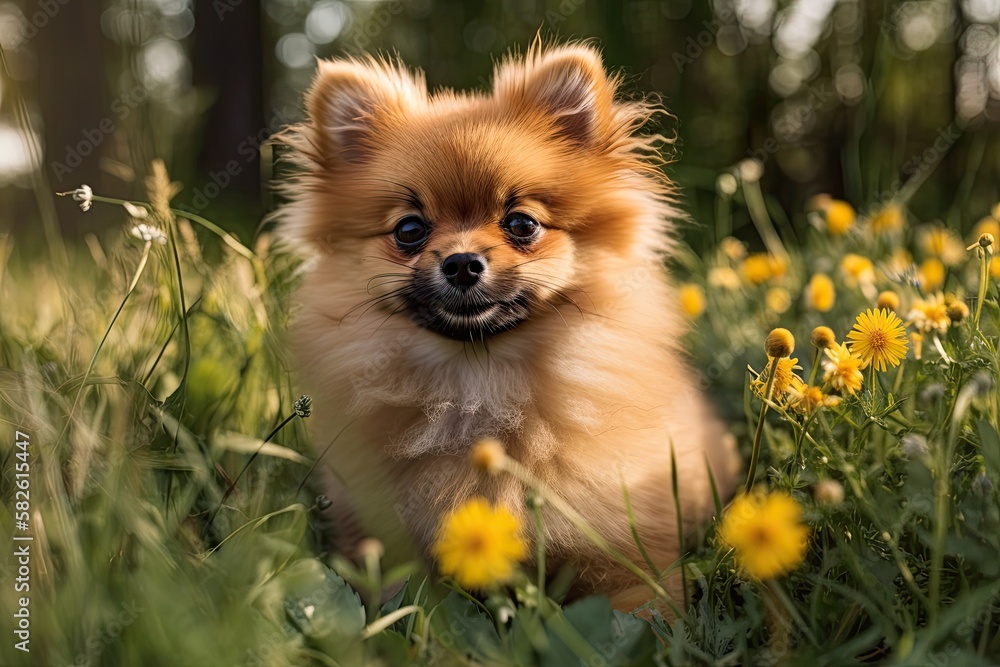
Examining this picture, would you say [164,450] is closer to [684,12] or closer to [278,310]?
[278,310]

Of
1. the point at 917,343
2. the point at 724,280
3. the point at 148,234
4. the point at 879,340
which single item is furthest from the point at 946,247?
the point at 148,234

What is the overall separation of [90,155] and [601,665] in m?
5.27

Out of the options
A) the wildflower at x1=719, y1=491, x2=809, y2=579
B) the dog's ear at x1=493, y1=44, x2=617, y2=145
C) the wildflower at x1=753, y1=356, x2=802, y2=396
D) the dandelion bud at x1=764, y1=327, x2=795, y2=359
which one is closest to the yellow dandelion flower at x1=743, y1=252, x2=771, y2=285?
the dog's ear at x1=493, y1=44, x2=617, y2=145

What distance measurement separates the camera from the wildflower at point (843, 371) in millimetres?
1688

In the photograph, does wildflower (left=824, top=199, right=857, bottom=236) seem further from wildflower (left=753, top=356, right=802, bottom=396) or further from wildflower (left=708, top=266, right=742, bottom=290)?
wildflower (left=753, top=356, right=802, bottom=396)

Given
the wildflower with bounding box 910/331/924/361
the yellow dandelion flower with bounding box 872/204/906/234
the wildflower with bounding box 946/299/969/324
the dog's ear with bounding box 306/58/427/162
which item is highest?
the dog's ear with bounding box 306/58/427/162

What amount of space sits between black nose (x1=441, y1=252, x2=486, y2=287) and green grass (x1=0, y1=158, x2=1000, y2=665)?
50 cm

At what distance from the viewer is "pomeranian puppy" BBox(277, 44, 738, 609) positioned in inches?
77.9

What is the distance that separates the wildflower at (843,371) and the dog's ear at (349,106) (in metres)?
1.39

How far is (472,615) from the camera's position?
1660mm

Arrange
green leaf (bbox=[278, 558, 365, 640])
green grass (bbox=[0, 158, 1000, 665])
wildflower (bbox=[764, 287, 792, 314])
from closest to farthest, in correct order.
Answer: green grass (bbox=[0, 158, 1000, 665]) → green leaf (bbox=[278, 558, 365, 640]) → wildflower (bbox=[764, 287, 792, 314])

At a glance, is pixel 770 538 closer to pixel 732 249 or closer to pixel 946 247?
pixel 946 247

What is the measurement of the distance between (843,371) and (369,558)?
3.44ft

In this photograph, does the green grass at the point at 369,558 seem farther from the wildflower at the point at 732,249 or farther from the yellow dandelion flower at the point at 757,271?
the wildflower at the point at 732,249
